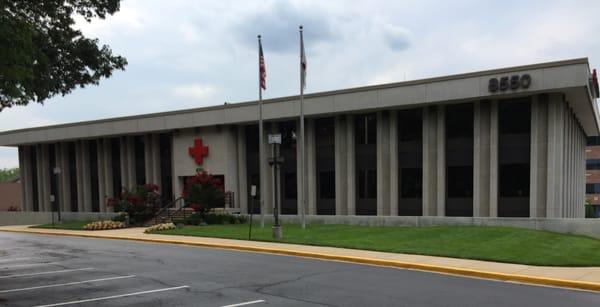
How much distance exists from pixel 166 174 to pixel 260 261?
2721cm

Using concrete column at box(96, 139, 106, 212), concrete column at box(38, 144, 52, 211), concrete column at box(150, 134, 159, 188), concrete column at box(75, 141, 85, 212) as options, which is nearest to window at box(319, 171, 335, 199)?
concrete column at box(150, 134, 159, 188)

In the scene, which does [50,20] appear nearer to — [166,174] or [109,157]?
[166,174]

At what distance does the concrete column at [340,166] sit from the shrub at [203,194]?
24.7 feet

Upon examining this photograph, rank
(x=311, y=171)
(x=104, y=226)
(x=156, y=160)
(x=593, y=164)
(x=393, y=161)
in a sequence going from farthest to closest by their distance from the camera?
(x=593, y=164), (x=156, y=160), (x=311, y=171), (x=104, y=226), (x=393, y=161)

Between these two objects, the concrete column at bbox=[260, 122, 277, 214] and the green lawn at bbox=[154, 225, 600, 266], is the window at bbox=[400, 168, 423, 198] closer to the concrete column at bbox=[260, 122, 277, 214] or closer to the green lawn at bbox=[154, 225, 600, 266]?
the green lawn at bbox=[154, 225, 600, 266]

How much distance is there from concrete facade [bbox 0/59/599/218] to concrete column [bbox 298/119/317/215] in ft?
0.22

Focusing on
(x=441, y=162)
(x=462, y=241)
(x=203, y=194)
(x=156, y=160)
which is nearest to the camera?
(x=462, y=241)

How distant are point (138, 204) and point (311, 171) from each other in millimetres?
12238

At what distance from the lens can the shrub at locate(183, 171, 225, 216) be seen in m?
30.4

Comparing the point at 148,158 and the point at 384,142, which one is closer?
the point at 384,142

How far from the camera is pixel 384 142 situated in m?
29.7

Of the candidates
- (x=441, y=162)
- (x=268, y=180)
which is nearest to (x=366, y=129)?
(x=441, y=162)

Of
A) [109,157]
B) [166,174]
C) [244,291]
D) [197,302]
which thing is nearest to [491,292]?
[244,291]

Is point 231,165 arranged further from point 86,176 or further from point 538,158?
point 538,158
